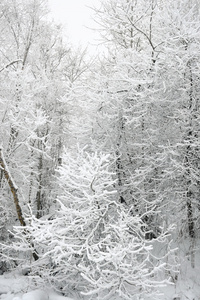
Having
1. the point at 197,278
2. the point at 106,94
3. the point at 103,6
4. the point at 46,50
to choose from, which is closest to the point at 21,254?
the point at 197,278

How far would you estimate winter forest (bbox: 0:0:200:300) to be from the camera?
14.3 feet

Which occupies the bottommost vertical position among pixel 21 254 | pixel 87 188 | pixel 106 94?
pixel 21 254

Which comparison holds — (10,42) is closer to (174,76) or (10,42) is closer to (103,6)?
(103,6)

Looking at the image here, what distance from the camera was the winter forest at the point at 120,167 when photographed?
4.36 m

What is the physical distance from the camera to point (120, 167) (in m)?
7.10

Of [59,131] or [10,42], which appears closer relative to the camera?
[10,42]

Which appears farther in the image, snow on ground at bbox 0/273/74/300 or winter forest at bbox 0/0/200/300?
snow on ground at bbox 0/273/74/300

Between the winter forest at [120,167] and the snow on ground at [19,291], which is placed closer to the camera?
the winter forest at [120,167]

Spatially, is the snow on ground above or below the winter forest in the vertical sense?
below

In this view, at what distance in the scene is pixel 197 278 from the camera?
600 cm

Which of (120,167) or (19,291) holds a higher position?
(120,167)

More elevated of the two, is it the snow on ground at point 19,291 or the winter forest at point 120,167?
the winter forest at point 120,167

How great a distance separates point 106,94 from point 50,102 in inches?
216

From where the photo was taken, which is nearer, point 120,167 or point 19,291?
point 19,291
